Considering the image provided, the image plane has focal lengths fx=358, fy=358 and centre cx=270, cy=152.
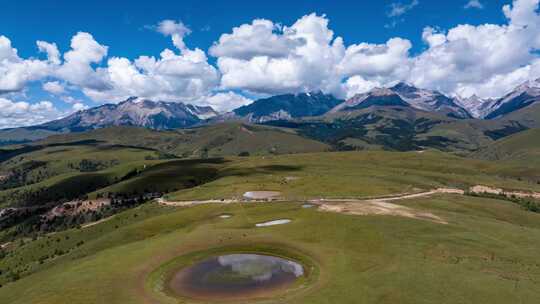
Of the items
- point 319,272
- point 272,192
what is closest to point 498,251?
point 319,272

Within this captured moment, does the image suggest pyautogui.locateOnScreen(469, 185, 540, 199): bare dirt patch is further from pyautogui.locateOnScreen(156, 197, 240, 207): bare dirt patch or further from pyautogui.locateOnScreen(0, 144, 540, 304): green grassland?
pyautogui.locateOnScreen(156, 197, 240, 207): bare dirt patch

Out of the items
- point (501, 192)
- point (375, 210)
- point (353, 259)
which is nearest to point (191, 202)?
point (375, 210)

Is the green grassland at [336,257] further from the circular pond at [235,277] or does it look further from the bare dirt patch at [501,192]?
the bare dirt patch at [501,192]

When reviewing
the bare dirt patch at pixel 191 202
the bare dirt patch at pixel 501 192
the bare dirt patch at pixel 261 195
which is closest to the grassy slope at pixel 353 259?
the bare dirt patch at pixel 191 202

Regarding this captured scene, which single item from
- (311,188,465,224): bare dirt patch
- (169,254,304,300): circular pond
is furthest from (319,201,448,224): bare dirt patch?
(169,254,304,300): circular pond

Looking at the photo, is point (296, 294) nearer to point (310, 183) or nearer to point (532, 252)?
point (532, 252)

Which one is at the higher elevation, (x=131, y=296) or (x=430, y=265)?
(x=430, y=265)
